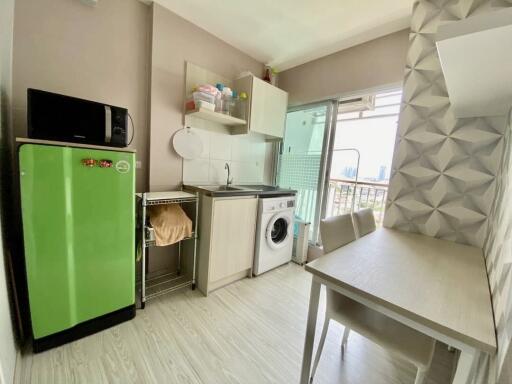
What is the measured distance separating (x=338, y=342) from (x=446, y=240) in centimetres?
102

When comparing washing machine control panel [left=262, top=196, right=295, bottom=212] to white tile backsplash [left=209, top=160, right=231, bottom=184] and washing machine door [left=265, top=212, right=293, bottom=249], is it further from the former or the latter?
white tile backsplash [left=209, top=160, right=231, bottom=184]

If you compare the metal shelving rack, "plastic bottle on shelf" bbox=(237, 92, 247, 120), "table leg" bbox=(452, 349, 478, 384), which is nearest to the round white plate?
the metal shelving rack

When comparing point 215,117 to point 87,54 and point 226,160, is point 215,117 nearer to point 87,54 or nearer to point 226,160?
point 226,160

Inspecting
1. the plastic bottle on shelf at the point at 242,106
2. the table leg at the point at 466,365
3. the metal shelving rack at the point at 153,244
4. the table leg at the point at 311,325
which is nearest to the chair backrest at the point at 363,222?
the table leg at the point at 311,325

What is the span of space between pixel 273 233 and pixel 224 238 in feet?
2.42

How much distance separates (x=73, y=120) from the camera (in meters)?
1.28

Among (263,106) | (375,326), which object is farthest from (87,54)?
(375,326)

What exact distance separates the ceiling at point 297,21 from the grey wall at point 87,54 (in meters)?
0.40

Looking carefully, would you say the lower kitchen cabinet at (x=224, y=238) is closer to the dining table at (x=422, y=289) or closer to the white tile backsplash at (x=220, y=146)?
the white tile backsplash at (x=220, y=146)

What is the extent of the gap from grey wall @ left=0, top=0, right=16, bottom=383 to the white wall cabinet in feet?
5.68

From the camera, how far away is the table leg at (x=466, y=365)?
564 millimetres

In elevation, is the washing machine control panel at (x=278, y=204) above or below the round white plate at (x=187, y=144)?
below

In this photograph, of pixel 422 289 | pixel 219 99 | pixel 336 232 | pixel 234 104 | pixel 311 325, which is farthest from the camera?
pixel 234 104

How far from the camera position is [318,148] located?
8.73ft
